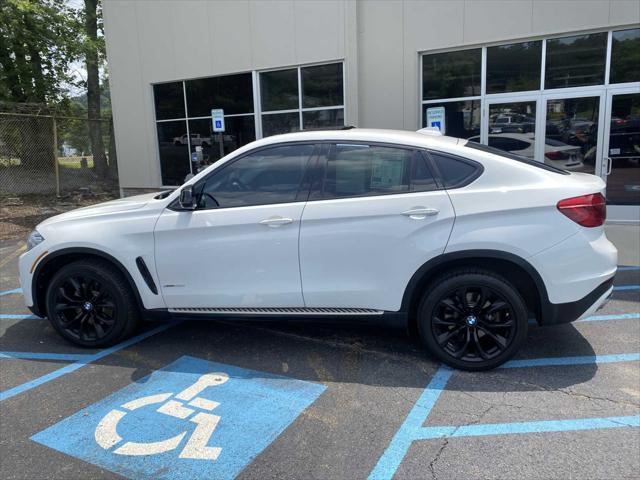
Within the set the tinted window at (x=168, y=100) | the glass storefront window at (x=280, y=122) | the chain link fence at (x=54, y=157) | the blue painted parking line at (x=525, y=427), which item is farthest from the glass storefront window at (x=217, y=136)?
the blue painted parking line at (x=525, y=427)

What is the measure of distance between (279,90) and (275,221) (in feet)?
28.8

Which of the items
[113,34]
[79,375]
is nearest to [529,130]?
[79,375]

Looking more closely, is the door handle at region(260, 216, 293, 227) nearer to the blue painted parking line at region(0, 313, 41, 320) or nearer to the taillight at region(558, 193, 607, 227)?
the taillight at region(558, 193, 607, 227)

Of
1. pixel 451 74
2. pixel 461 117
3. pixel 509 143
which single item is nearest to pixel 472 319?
pixel 509 143

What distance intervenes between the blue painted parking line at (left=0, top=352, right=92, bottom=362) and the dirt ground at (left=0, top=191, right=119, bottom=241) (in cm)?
682

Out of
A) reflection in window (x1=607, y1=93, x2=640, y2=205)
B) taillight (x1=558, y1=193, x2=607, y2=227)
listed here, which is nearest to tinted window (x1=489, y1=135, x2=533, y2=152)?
reflection in window (x1=607, y1=93, x2=640, y2=205)

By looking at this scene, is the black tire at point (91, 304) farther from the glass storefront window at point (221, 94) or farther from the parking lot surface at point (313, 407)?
the glass storefront window at point (221, 94)

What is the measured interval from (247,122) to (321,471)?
1078 cm

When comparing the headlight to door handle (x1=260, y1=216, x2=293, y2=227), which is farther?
the headlight

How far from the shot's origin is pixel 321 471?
264 cm

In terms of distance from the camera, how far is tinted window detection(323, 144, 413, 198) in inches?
145

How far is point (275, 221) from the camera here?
372 centimetres

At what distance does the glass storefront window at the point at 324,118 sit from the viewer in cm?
1109

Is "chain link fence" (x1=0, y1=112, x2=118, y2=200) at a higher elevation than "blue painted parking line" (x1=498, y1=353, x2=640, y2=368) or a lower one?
higher
